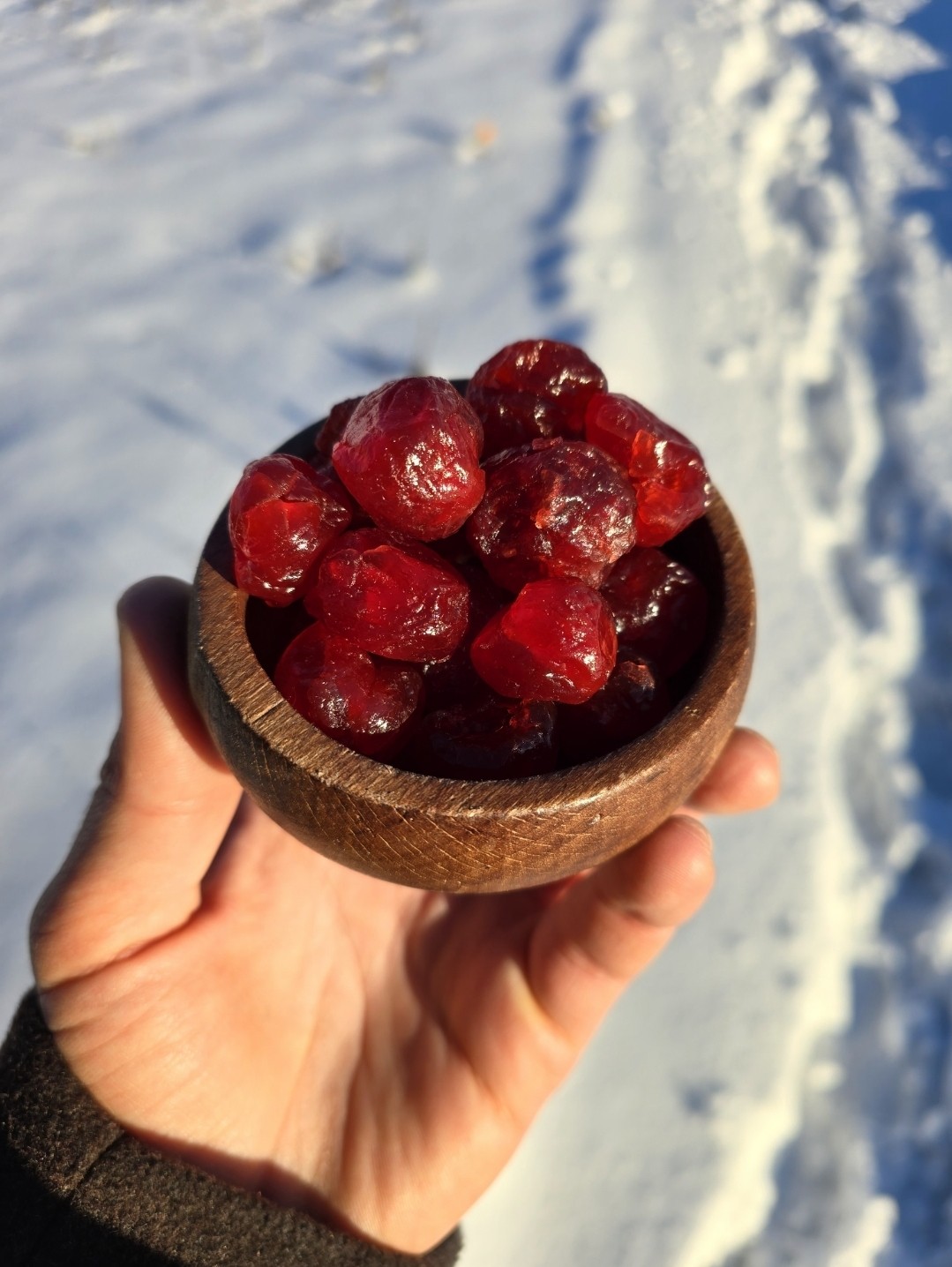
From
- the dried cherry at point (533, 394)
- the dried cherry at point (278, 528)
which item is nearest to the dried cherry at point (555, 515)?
the dried cherry at point (533, 394)

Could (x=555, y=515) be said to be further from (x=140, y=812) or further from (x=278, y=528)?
(x=140, y=812)

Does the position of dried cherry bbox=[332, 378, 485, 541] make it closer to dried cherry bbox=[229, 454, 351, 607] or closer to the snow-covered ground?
dried cherry bbox=[229, 454, 351, 607]

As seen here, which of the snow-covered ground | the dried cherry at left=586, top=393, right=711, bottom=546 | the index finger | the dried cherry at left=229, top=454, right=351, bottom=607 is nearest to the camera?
the dried cherry at left=229, top=454, right=351, bottom=607

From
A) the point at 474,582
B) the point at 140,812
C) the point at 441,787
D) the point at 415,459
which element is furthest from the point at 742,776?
the point at 140,812

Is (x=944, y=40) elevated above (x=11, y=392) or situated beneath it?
situated beneath

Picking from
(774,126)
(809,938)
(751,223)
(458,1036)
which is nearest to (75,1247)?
(458,1036)

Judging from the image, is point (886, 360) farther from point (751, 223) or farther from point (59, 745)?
point (59, 745)

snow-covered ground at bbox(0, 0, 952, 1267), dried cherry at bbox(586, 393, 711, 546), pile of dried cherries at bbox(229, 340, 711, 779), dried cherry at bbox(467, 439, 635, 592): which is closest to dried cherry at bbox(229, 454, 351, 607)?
pile of dried cherries at bbox(229, 340, 711, 779)
